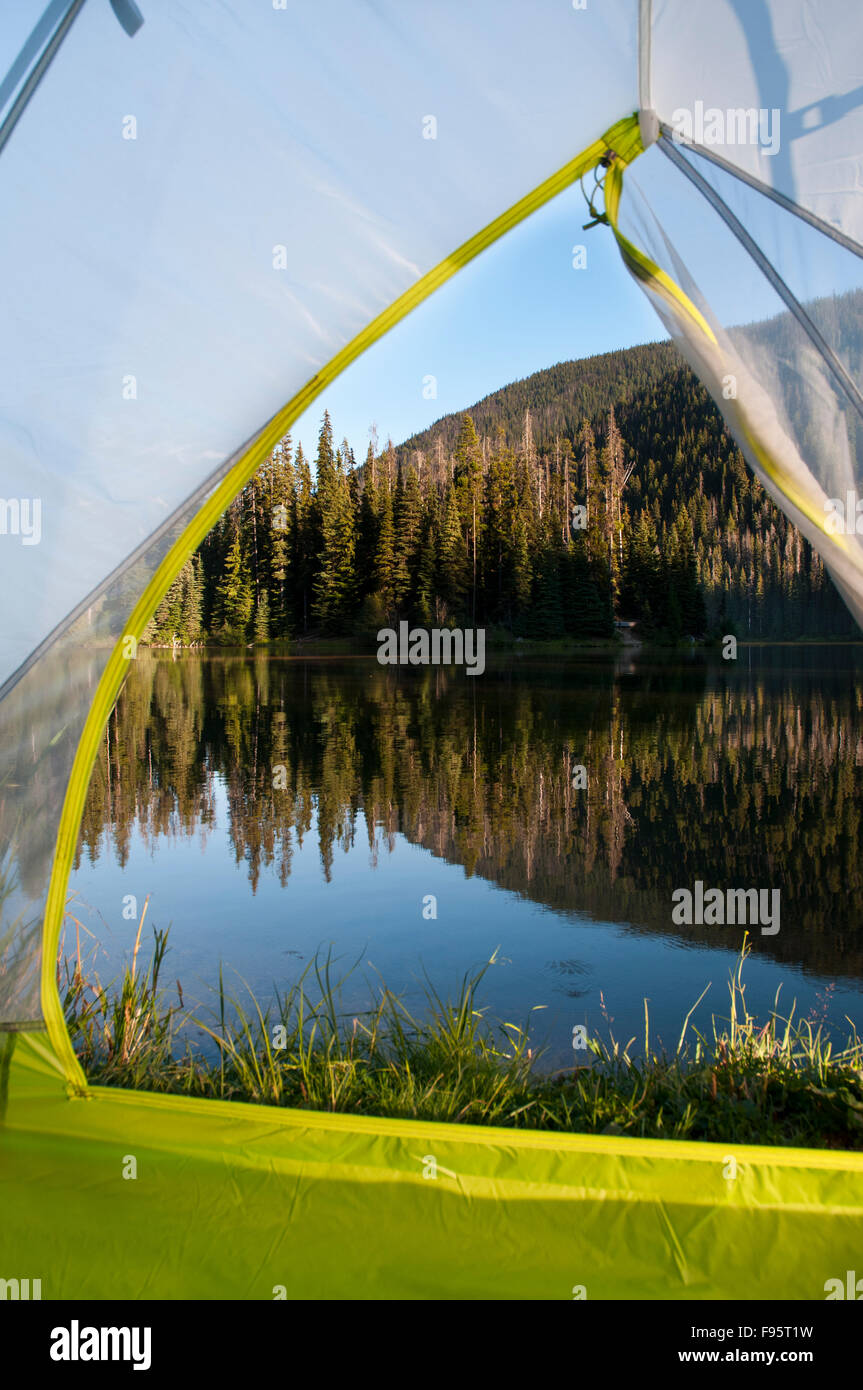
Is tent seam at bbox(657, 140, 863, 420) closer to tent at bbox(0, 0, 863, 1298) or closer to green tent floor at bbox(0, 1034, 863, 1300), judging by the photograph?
tent at bbox(0, 0, 863, 1298)

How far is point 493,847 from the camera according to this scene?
10.6 meters

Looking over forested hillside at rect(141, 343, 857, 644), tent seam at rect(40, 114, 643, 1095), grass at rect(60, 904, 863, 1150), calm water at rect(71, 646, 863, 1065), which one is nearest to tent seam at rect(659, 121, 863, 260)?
tent seam at rect(40, 114, 643, 1095)

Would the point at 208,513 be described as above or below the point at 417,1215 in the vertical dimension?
above

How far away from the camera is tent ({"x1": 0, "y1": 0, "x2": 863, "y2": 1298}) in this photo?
7.68ft

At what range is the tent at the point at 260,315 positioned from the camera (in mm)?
2342

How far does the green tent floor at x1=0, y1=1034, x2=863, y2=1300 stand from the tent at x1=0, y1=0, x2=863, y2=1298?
0.03ft

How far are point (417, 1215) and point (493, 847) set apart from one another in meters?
8.34

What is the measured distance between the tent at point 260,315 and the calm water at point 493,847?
1.67 m

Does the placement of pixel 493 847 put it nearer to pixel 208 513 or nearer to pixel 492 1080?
pixel 492 1080

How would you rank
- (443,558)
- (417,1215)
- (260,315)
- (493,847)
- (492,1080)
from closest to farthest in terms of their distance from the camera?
(417,1215)
(260,315)
(492,1080)
(493,847)
(443,558)

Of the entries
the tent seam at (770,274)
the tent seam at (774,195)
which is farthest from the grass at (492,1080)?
the tent seam at (774,195)

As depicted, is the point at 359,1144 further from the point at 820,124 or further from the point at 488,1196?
the point at 820,124

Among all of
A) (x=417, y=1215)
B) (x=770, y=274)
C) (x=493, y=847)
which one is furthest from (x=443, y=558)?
(x=417, y=1215)

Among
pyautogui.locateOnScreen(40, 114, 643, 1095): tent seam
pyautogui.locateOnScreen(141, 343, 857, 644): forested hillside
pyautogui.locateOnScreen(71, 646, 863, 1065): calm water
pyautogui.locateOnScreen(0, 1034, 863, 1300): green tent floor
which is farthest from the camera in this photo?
pyautogui.locateOnScreen(141, 343, 857, 644): forested hillside
